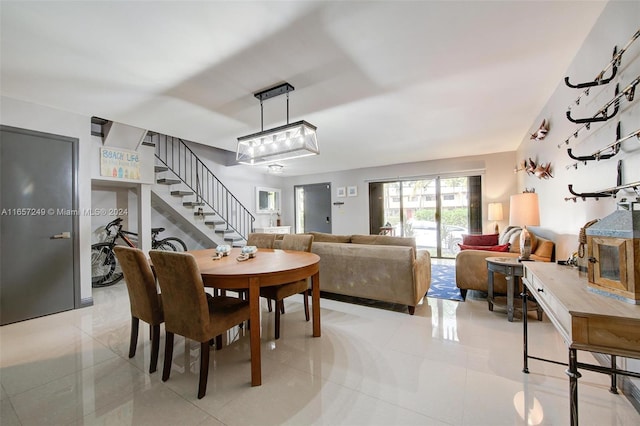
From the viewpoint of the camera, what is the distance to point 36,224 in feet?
9.80

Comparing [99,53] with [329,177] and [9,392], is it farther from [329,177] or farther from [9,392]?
[329,177]

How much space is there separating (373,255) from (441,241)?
4.00 m

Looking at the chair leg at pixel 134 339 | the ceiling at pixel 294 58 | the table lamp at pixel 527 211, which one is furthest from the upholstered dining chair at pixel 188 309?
the table lamp at pixel 527 211

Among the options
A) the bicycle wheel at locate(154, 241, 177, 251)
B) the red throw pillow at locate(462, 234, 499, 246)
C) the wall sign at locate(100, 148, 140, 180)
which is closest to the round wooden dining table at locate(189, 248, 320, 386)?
the wall sign at locate(100, 148, 140, 180)

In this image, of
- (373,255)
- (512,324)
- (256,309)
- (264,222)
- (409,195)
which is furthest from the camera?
(264,222)

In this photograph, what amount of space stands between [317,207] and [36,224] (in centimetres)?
605

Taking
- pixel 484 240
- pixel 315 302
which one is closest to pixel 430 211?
pixel 484 240

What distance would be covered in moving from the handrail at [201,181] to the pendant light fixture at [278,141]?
2.85 meters

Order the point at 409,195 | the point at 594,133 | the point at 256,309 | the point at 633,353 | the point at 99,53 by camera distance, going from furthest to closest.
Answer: the point at 409,195 < the point at 99,53 < the point at 594,133 < the point at 256,309 < the point at 633,353

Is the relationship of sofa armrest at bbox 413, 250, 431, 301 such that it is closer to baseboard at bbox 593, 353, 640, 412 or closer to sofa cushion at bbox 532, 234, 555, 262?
sofa cushion at bbox 532, 234, 555, 262

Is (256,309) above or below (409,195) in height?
below

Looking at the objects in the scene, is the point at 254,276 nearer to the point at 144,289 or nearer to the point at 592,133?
the point at 144,289

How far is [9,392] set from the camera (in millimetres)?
1725

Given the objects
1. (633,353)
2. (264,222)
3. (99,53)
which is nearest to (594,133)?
(633,353)
